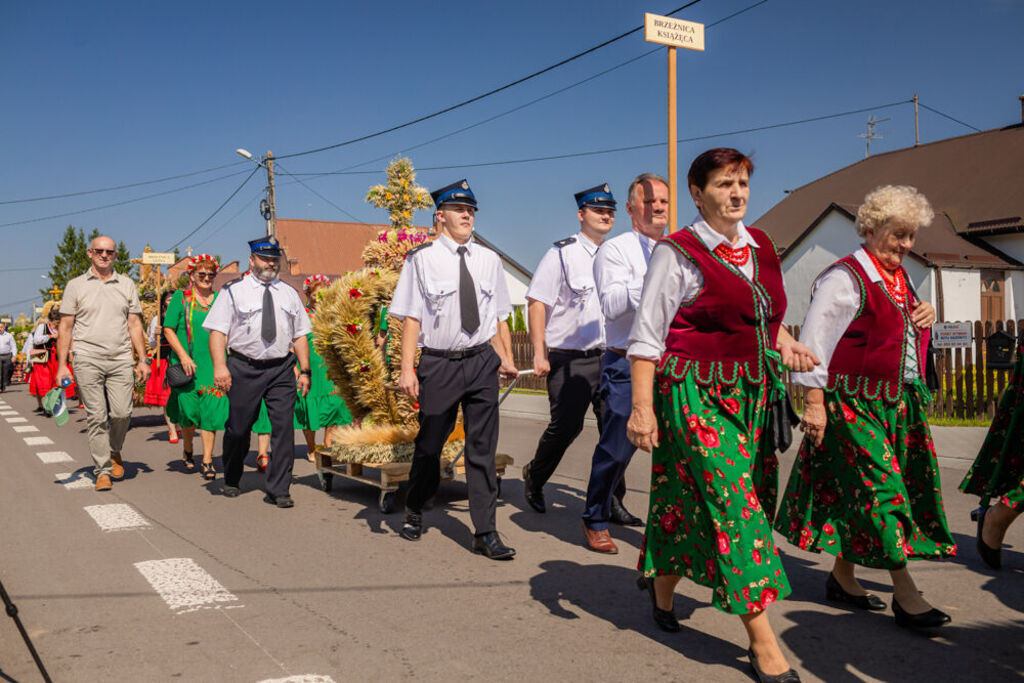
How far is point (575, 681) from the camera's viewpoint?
3465 mm

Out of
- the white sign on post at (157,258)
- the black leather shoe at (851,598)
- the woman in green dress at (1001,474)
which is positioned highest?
the white sign on post at (157,258)

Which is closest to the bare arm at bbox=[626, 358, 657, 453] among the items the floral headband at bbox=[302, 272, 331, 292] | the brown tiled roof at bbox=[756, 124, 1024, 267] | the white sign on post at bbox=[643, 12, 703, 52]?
the floral headband at bbox=[302, 272, 331, 292]

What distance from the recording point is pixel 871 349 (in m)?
4.15

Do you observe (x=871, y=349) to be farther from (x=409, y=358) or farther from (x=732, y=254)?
(x=409, y=358)

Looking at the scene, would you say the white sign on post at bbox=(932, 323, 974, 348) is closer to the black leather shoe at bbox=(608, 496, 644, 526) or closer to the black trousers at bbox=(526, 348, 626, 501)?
the black leather shoe at bbox=(608, 496, 644, 526)

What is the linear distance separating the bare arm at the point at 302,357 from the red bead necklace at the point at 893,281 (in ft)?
15.1

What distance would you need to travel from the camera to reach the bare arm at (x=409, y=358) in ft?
17.6

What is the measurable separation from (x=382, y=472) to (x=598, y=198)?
7.97 feet

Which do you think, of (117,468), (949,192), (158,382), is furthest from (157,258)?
(949,192)

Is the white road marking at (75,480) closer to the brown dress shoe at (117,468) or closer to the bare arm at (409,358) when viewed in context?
the brown dress shoe at (117,468)

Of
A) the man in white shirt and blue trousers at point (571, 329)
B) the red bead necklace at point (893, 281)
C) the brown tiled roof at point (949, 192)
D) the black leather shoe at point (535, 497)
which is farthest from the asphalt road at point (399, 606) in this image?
the brown tiled roof at point (949, 192)

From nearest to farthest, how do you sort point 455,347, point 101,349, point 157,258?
point 455,347
point 101,349
point 157,258

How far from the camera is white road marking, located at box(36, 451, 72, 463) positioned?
10350mm

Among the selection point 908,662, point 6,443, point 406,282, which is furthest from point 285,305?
point 6,443
